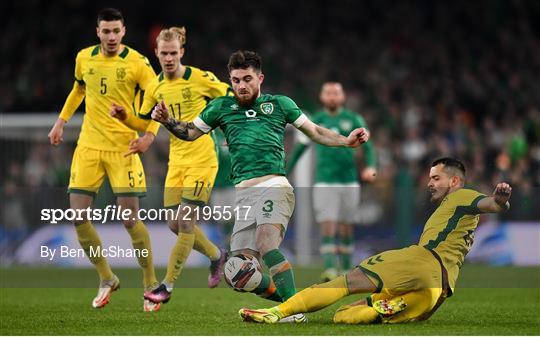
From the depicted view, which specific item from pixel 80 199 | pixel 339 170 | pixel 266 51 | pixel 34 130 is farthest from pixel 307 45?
pixel 80 199

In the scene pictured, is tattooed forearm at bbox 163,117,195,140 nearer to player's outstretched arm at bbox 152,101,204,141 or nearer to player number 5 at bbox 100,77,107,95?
player's outstretched arm at bbox 152,101,204,141

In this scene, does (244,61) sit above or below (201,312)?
above

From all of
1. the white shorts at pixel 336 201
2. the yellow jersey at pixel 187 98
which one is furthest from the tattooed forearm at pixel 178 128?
the white shorts at pixel 336 201

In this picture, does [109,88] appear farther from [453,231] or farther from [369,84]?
[369,84]

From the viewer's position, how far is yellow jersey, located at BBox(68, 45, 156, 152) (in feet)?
34.6

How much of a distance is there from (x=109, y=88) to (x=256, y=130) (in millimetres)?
2253

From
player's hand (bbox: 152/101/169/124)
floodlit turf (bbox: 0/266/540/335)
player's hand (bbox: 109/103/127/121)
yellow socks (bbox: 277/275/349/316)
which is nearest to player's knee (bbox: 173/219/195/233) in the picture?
floodlit turf (bbox: 0/266/540/335)

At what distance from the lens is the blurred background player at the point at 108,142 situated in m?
10.5

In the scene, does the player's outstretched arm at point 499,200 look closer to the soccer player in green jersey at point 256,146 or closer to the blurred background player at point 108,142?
the soccer player in green jersey at point 256,146

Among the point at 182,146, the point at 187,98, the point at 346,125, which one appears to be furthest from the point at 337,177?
the point at 187,98

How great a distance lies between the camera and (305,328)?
323 inches

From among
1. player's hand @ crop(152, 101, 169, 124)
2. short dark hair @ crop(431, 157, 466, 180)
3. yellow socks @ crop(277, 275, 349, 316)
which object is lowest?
yellow socks @ crop(277, 275, 349, 316)

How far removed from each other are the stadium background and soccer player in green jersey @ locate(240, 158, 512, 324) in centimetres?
852

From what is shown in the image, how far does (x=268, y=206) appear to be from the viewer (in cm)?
864
